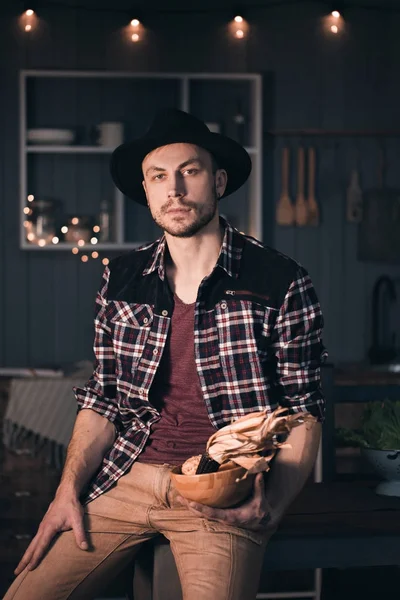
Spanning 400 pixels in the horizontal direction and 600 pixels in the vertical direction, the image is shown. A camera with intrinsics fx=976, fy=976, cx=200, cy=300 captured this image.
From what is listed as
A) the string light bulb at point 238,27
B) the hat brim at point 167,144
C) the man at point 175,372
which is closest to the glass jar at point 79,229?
the string light bulb at point 238,27

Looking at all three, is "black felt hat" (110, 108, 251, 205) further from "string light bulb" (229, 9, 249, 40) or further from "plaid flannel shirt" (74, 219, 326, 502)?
"string light bulb" (229, 9, 249, 40)

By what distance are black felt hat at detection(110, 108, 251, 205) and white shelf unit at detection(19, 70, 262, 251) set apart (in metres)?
2.67

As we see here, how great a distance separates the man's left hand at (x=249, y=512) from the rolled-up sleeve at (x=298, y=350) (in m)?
0.27

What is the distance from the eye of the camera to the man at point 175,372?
195 centimetres

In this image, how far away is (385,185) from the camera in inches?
208

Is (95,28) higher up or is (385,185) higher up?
(95,28)

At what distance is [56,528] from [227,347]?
20.1 inches

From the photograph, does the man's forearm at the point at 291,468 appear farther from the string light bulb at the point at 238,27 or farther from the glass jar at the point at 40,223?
the string light bulb at the point at 238,27

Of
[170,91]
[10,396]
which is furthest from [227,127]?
[10,396]

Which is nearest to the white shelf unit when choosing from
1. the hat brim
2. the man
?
Answer: the hat brim

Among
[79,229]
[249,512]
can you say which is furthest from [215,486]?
[79,229]

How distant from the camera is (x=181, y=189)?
2100 mm

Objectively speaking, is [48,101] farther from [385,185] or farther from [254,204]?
[385,185]

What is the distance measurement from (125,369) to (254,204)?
3.06 metres
